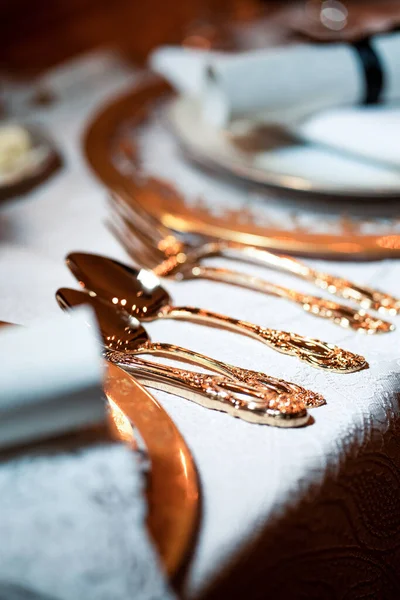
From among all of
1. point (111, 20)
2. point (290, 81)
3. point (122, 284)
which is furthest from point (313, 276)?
point (111, 20)

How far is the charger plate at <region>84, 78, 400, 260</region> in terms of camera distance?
0.53m

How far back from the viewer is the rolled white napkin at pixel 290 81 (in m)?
0.62

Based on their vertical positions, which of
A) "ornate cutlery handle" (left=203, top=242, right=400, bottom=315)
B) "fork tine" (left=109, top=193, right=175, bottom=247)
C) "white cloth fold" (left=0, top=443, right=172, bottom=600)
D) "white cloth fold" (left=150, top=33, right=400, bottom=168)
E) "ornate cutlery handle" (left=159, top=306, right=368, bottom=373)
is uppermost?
"white cloth fold" (left=150, top=33, right=400, bottom=168)

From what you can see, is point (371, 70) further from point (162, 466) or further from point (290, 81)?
point (162, 466)

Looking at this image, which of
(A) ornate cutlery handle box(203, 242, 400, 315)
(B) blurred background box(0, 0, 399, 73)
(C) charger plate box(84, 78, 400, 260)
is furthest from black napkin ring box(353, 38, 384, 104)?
(B) blurred background box(0, 0, 399, 73)

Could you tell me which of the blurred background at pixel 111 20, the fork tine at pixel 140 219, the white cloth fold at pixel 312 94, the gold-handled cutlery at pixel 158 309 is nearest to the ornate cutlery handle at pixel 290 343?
the gold-handled cutlery at pixel 158 309

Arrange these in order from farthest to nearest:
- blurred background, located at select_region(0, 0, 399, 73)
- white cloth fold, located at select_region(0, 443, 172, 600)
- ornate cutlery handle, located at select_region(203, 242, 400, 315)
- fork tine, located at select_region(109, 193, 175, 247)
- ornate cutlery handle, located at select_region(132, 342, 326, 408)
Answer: blurred background, located at select_region(0, 0, 399, 73)
fork tine, located at select_region(109, 193, 175, 247)
ornate cutlery handle, located at select_region(203, 242, 400, 315)
ornate cutlery handle, located at select_region(132, 342, 326, 408)
white cloth fold, located at select_region(0, 443, 172, 600)

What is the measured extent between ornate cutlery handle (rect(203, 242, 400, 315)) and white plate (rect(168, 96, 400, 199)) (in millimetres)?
96

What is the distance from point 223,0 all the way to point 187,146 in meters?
1.28

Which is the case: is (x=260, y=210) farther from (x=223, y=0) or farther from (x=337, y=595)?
(x=223, y=0)

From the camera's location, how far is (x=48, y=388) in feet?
0.95

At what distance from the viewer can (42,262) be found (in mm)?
488

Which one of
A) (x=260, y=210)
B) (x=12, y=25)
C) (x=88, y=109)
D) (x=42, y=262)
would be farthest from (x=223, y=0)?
(x=42, y=262)

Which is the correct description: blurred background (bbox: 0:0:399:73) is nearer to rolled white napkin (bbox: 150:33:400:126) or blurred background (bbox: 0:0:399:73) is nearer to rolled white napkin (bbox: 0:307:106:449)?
rolled white napkin (bbox: 150:33:400:126)
